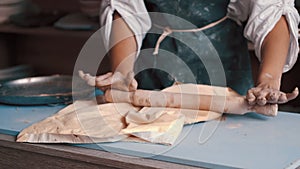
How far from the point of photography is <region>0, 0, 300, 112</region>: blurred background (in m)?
2.10

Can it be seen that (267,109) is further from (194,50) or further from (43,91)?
(43,91)

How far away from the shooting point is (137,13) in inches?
50.0

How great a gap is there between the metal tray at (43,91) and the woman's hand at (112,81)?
0.11 metres

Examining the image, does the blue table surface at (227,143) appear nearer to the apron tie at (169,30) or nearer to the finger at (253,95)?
the finger at (253,95)

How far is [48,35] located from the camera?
2.45m

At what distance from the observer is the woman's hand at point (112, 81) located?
1058 mm

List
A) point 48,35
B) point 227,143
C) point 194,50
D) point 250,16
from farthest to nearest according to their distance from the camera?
1. point 48,35
2. point 194,50
3. point 250,16
4. point 227,143

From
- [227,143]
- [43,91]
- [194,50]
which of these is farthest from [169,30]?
[227,143]

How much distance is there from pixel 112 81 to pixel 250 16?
33cm

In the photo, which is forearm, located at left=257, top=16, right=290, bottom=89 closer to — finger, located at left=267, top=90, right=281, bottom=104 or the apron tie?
finger, located at left=267, top=90, right=281, bottom=104

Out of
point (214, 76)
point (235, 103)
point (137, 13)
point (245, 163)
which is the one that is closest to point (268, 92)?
point (235, 103)

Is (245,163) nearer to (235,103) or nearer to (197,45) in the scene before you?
(235,103)

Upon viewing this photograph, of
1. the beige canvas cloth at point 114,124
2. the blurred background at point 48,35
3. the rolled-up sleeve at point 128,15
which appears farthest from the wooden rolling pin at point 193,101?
the blurred background at point 48,35

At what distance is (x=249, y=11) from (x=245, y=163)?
0.48 m
